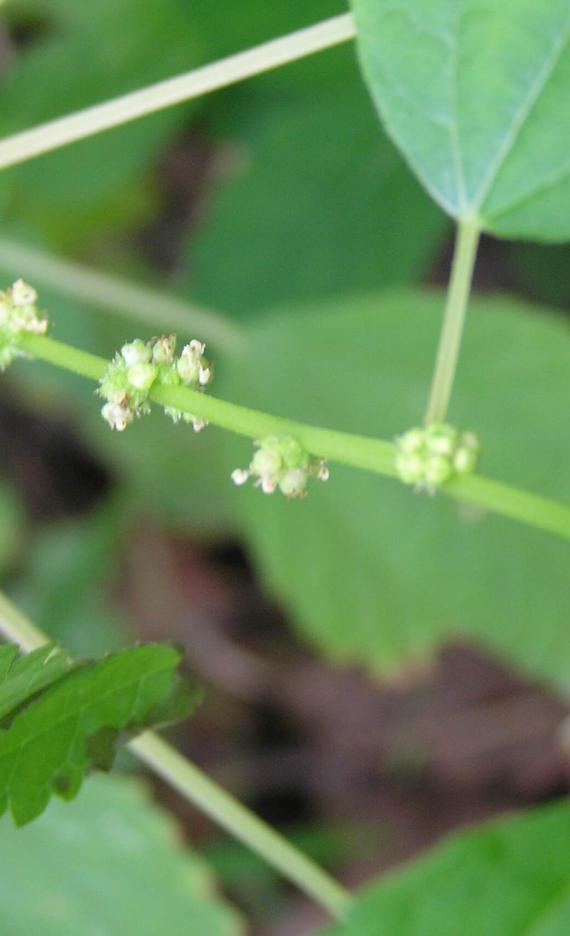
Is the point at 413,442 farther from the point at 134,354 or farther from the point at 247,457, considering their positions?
the point at 247,457

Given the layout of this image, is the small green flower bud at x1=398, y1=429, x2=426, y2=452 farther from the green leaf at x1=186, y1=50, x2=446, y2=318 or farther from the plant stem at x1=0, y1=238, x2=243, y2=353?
the green leaf at x1=186, y1=50, x2=446, y2=318

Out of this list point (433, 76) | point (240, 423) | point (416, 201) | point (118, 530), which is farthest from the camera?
point (118, 530)

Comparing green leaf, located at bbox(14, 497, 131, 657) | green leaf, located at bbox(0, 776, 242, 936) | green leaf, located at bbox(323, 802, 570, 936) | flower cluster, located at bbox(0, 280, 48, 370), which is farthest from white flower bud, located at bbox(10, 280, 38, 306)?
green leaf, located at bbox(14, 497, 131, 657)

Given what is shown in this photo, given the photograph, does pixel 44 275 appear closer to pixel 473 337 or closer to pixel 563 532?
pixel 473 337

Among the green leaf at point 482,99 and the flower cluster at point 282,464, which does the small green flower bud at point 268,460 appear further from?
the green leaf at point 482,99

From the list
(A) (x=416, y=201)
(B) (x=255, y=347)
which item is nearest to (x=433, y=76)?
(B) (x=255, y=347)

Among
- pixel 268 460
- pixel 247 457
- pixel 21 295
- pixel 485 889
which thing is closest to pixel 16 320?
pixel 21 295
